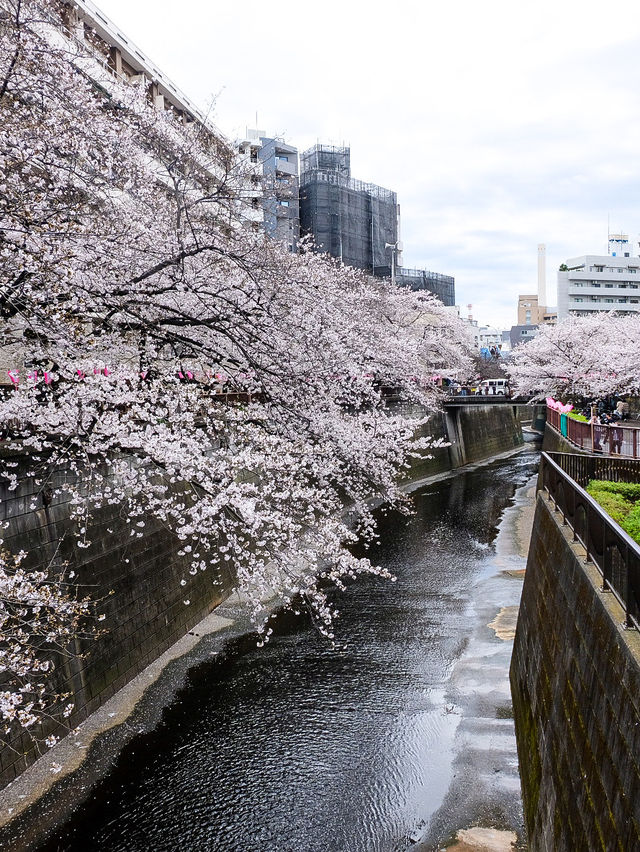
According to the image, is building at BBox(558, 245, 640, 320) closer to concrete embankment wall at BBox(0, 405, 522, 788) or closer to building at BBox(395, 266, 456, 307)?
building at BBox(395, 266, 456, 307)

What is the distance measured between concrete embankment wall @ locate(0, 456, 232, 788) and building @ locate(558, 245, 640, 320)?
70.1 m

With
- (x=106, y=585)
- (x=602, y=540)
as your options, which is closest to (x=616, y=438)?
(x=602, y=540)

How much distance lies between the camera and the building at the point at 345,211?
58594 millimetres

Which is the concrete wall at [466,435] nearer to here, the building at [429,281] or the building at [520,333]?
the building at [429,281]

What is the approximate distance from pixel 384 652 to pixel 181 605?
446cm

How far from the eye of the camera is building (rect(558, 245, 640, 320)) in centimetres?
7544

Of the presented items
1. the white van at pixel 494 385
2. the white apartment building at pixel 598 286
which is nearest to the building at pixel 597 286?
the white apartment building at pixel 598 286

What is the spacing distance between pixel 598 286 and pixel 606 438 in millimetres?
63981

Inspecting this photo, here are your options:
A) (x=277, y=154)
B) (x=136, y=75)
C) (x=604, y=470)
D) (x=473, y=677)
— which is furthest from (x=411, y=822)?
(x=277, y=154)

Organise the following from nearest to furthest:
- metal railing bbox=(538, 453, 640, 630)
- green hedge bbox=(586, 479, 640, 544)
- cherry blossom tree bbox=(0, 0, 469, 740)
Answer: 1. metal railing bbox=(538, 453, 640, 630)
2. cherry blossom tree bbox=(0, 0, 469, 740)
3. green hedge bbox=(586, 479, 640, 544)

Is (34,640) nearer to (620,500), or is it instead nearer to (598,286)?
(620,500)

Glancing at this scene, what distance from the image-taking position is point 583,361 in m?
41.5

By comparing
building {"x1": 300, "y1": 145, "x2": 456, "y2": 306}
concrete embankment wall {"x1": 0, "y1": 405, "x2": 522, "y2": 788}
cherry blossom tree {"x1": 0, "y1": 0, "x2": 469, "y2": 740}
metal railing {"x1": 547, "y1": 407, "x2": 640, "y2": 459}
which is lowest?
concrete embankment wall {"x1": 0, "y1": 405, "x2": 522, "y2": 788}

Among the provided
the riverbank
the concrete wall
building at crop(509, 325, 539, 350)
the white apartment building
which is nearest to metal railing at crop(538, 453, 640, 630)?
the riverbank
